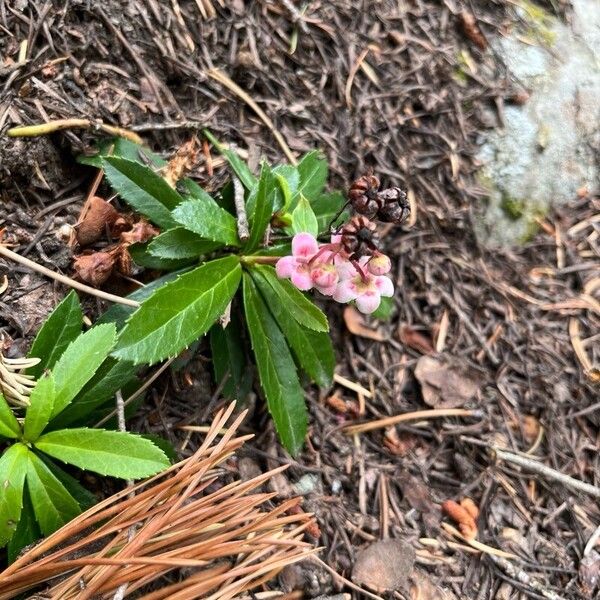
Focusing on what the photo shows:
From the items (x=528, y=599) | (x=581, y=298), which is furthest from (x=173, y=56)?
(x=528, y=599)

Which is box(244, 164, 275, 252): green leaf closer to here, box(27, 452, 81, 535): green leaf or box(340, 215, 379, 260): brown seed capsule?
box(340, 215, 379, 260): brown seed capsule

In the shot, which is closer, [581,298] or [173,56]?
[173,56]

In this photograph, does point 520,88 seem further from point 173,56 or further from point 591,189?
point 173,56

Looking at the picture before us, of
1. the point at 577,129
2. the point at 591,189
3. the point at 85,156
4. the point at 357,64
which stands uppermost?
the point at 85,156

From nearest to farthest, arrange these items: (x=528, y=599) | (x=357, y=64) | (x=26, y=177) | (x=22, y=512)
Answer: (x=22, y=512) → (x=26, y=177) → (x=528, y=599) → (x=357, y=64)

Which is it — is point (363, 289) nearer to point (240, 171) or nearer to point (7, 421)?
point (240, 171)

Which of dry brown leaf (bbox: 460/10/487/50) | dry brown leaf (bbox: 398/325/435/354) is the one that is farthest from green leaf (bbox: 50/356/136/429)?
dry brown leaf (bbox: 460/10/487/50)

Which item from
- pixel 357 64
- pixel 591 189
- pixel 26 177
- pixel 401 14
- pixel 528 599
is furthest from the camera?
pixel 591 189
